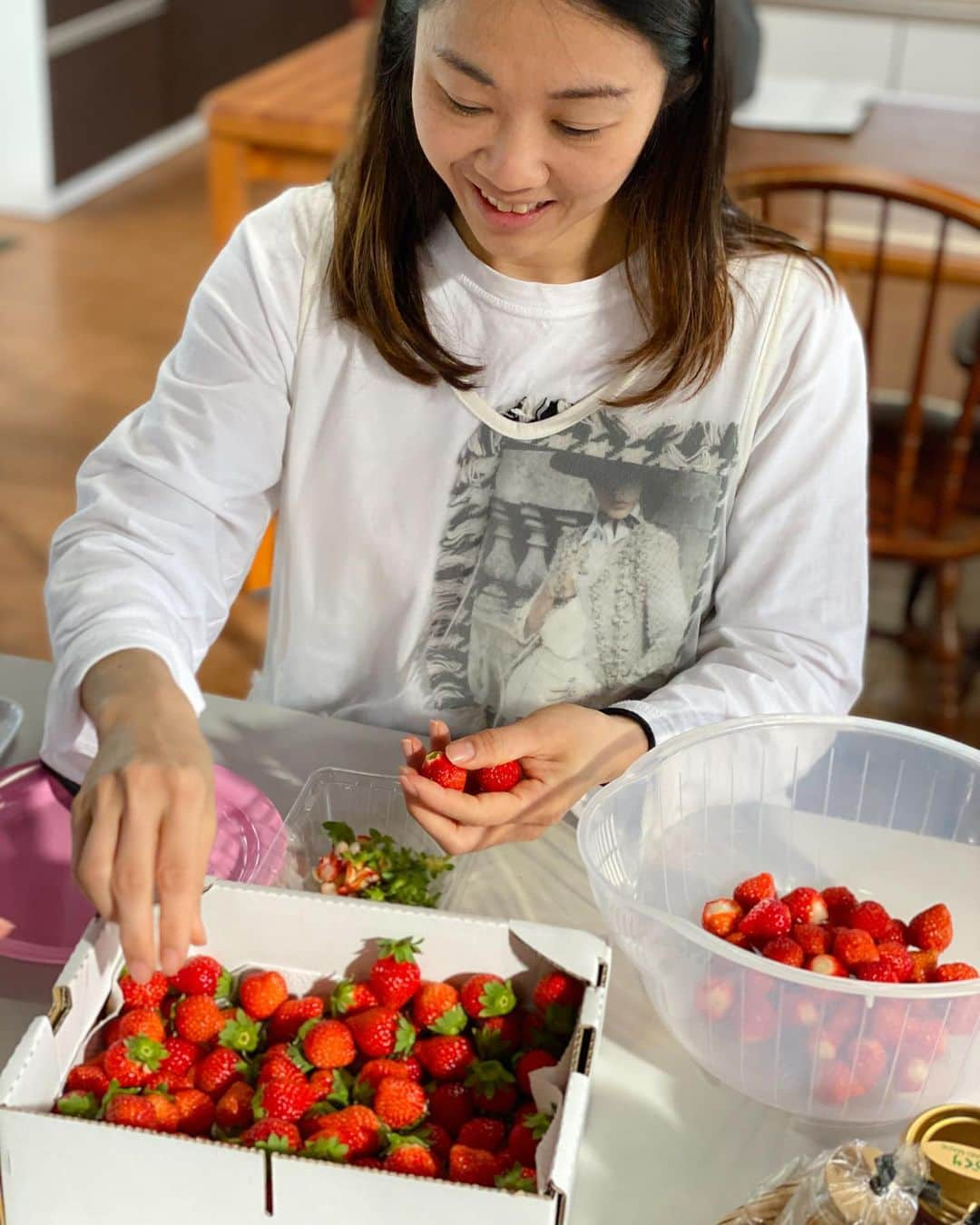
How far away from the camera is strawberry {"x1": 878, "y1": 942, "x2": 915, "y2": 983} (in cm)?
88

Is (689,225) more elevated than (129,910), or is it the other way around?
(689,225)

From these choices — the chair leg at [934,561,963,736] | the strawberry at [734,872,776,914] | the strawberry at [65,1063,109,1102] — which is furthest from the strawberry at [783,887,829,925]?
the chair leg at [934,561,963,736]

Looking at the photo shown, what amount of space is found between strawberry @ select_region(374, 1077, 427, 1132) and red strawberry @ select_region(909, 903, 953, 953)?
338 millimetres

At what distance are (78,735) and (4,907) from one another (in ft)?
0.42

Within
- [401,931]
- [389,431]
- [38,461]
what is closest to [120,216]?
[38,461]

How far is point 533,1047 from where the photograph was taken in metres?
0.89

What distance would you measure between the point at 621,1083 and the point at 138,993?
0.30 meters

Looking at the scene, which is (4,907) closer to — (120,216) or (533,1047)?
(533,1047)

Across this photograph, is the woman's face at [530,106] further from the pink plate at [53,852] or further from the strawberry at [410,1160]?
the strawberry at [410,1160]

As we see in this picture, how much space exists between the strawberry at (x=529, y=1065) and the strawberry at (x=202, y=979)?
19 centimetres

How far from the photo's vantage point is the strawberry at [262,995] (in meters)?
0.91

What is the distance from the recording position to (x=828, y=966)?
0.89 metres

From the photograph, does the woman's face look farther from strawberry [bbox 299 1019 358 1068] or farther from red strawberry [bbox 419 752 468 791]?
strawberry [bbox 299 1019 358 1068]

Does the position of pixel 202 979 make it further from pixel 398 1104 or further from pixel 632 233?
pixel 632 233
